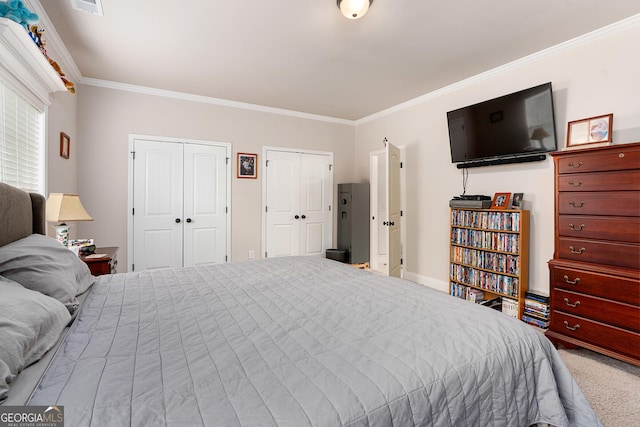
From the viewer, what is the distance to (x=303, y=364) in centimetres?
94

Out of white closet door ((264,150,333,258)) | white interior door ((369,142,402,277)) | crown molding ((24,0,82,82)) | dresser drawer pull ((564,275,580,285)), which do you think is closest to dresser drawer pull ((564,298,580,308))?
dresser drawer pull ((564,275,580,285))

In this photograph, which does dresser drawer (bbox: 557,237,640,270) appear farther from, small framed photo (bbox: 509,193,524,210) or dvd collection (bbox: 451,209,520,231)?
small framed photo (bbox: 509,193,524,210)

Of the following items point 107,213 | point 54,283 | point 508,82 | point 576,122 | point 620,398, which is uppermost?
point 508,82

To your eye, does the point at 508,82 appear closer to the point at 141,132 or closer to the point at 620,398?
the point at 620,398

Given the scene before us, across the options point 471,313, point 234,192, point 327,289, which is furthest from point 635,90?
point 234,192

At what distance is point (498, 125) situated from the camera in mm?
3283

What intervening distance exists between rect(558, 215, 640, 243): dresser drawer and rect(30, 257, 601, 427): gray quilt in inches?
60.6

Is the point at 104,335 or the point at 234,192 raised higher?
the point at 234,192

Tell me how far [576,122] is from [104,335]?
3705mm

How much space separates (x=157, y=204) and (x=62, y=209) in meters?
1.76

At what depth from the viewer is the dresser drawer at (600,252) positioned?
7.02 feet

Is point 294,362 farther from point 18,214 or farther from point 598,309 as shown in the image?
point 598,309

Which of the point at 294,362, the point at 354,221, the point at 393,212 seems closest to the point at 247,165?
the point at 354,221

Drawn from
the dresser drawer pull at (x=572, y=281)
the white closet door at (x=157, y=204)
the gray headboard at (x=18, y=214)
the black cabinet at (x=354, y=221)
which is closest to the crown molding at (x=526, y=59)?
the black cabinet at (x=354, y=221)
